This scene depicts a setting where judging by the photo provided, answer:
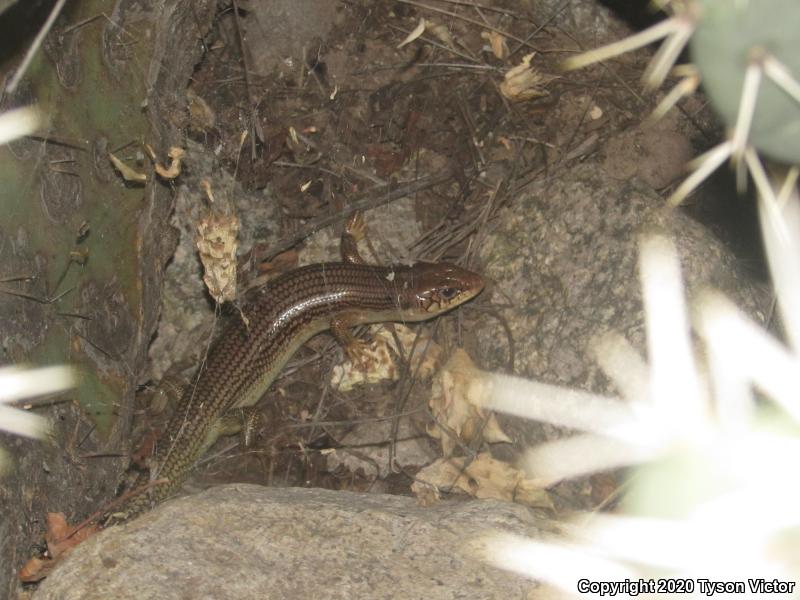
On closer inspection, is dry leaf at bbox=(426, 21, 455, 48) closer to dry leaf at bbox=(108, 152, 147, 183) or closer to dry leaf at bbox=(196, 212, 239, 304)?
dry leaf at bbox=(196, 212, 239, 304)

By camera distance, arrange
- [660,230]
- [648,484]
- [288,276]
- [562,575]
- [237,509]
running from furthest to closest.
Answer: [288,276]
[660,230]
[648,484]
[237,509]
[562,575]

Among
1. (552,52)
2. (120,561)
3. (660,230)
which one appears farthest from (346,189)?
(120,561)

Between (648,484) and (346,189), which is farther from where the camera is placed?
(346,189)

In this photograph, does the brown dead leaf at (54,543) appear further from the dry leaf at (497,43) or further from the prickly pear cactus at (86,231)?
the dry leaf at (497,43)

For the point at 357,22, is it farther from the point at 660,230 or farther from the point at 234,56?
the point at 660,230

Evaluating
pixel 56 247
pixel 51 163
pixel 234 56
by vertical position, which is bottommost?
pixel 56 247

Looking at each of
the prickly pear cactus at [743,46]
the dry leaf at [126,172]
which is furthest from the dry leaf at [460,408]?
the prickly pear cactus at [743,46]
